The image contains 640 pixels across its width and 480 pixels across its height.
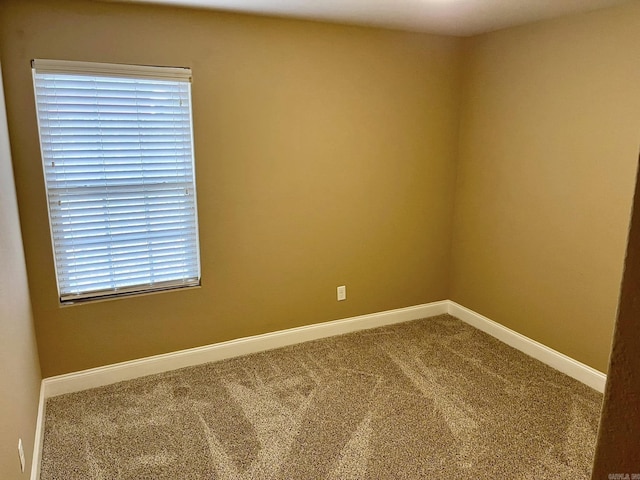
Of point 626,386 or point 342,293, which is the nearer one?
point 626,386

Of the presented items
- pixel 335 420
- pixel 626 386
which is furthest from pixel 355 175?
pixel 626 386

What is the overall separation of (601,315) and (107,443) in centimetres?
296

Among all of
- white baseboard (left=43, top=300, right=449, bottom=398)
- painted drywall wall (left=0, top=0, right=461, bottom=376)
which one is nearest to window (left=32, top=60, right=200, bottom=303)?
painted drywall wall (left=0, top=0, right=461, bottom=376)

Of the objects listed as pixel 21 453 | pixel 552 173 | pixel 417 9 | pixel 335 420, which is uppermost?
pixel 417 9

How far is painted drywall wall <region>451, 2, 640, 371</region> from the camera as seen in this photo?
2.66m

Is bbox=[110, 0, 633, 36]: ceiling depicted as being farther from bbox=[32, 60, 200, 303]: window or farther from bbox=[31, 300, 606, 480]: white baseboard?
bbox=[31, 300, 606, 480]: white baseboard

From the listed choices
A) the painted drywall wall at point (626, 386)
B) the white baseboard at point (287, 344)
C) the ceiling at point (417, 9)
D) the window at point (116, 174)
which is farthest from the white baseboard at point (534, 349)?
the painted drywall wall at point (626, 386)

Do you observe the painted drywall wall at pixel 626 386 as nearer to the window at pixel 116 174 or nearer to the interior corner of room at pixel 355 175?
the interior corner of room at pixel 355 175

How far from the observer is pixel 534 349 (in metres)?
3.31

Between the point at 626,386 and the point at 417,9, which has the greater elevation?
the point at 417,9

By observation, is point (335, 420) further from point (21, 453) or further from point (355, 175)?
point (355, 175)

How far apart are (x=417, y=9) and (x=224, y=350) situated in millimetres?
2574

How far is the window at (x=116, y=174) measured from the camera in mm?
2568

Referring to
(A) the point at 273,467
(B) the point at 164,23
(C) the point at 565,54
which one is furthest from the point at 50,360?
(C) the point at 565,54
